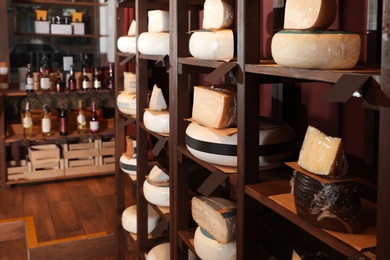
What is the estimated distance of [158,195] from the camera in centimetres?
208

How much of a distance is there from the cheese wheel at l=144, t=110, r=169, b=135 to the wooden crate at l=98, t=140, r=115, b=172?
2683 mm

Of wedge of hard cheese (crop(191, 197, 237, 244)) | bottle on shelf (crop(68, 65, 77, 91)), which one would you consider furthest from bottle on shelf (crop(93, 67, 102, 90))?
wedge of hard cheese (crop(191, 197, 237, 244))

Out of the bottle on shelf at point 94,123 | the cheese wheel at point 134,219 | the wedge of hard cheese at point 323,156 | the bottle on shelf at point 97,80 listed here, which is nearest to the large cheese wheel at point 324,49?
Result: the wedge of hard cheese at point 323,156

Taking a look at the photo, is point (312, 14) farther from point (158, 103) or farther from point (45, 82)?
point (45, 82)

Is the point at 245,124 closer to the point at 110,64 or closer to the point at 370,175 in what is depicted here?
the point at 370,175

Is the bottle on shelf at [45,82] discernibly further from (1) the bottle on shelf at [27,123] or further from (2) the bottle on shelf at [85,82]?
(2) the bottle on shelf at [85,82]

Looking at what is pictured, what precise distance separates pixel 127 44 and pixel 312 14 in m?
1.51

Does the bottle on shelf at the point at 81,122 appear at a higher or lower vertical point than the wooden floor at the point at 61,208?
higher

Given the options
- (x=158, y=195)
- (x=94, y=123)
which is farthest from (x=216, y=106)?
(x=94, y=123)

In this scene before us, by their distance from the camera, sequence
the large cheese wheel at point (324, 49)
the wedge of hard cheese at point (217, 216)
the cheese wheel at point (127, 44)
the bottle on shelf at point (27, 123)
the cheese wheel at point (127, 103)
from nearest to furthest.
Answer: the large cheese wheel at point (324, 49) → the wedge of hard cheese at point (217, 216) → the cheese wheel at point (127, 44) → the cheese wheel at point (127, 103) → the bottle on shelf at point (27, 123)

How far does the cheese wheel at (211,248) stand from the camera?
1.47 metres

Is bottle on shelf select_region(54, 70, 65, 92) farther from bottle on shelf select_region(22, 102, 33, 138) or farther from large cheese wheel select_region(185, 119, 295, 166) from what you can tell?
large cheese wheel select_region(185, 119, 295, 166)

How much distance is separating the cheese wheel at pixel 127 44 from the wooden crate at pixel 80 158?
2.24 metres

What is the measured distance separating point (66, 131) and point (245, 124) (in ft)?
11.9
